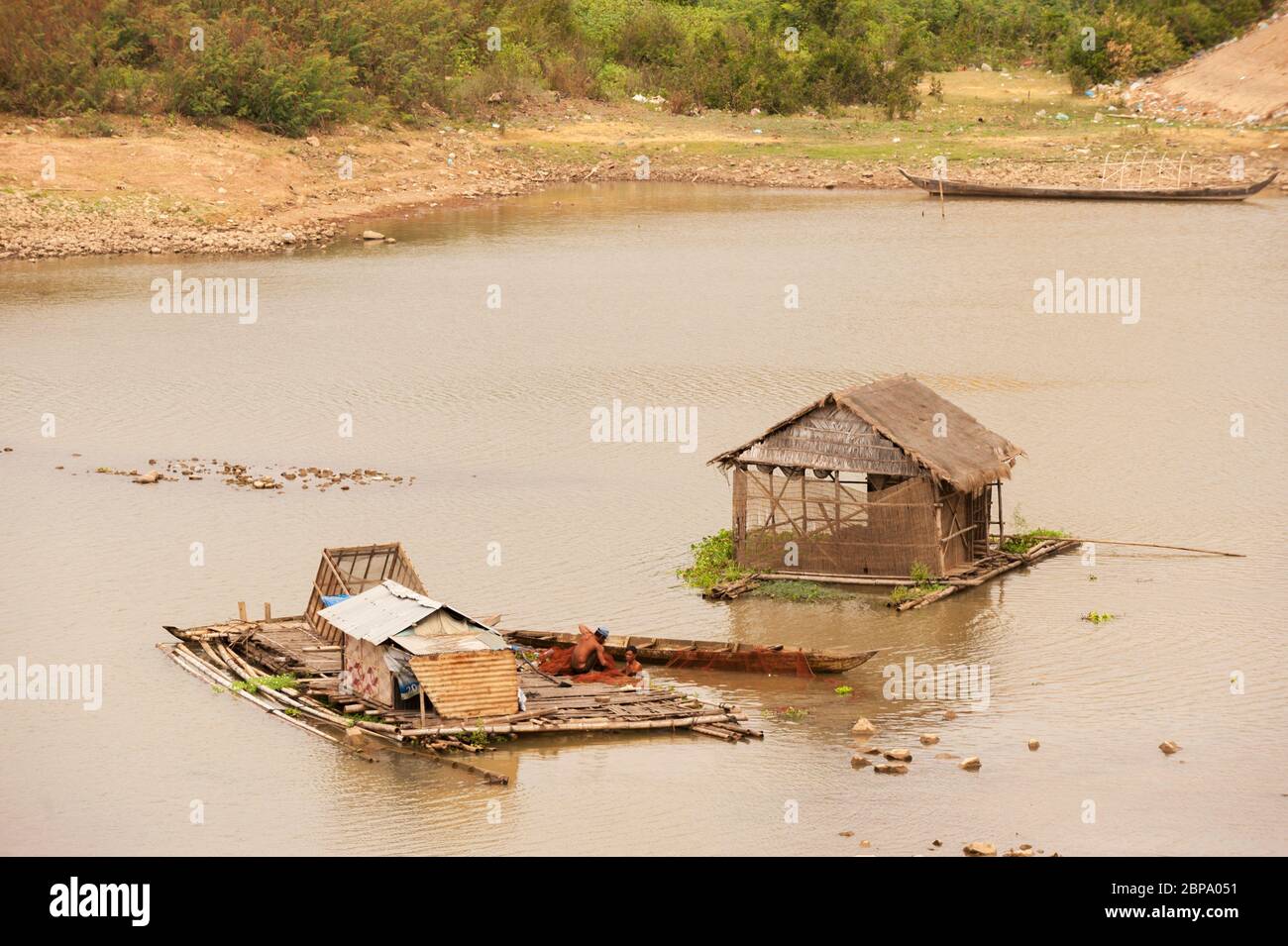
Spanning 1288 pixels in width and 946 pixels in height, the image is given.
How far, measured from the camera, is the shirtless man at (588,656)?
21500 millimetres

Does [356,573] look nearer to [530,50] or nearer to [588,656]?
[588,656]

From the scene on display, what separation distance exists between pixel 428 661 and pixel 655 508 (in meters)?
10.4

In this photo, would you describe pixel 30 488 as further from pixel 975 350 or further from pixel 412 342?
pixel 975 350

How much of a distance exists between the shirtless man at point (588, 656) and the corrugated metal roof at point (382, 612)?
1.50 meters

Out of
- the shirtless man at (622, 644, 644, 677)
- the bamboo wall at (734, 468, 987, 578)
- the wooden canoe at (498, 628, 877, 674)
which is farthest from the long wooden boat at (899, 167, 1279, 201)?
the shirtless man at (622, 644, 644, 677)

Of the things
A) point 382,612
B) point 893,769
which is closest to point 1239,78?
point 893,769

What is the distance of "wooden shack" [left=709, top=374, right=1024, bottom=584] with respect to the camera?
24.5 m

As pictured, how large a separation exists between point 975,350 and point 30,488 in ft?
67.1

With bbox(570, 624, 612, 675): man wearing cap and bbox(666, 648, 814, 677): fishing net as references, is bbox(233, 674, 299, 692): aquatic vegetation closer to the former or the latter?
bbox(570, 624, 612, 675): man wearing cap

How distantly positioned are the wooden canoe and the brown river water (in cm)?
30

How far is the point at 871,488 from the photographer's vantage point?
82.5 ft

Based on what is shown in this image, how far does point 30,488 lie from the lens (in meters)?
30.9

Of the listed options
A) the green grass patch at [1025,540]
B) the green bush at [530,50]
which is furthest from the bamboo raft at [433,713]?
the green bush at [530,50]

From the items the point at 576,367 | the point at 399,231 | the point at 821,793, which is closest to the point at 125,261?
the point at 399,231
